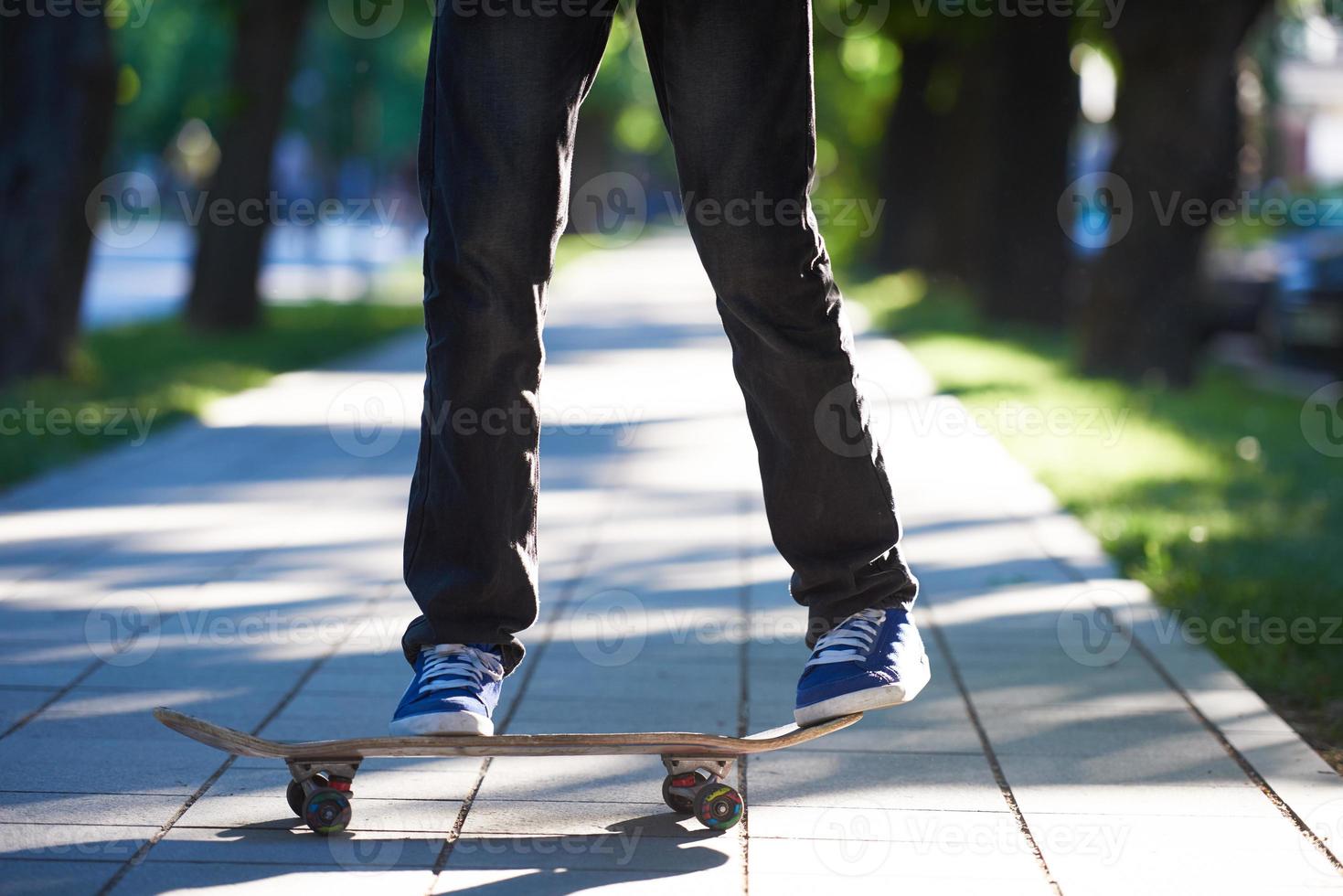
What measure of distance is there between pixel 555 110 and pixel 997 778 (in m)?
1.57

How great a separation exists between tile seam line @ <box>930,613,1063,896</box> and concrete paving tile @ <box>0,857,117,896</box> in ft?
4.85

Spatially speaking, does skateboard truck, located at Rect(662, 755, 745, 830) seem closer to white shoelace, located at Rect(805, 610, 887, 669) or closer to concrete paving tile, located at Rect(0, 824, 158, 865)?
white shoelace, located at Rect(805, 610, 887, 669)

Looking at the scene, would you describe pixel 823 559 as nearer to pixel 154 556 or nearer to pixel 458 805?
pixel 458 805

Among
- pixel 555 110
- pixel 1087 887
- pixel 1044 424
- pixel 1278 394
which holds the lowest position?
pixel 1087 887

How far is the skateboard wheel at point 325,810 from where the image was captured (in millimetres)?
2686

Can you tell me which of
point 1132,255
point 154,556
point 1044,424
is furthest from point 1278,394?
point 154,556

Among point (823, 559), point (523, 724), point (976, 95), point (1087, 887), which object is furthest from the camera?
point (976, 95)

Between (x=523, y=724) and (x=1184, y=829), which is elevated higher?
(x=523, y=724)

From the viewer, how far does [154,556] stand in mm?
5375

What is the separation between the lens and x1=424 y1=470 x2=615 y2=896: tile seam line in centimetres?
264

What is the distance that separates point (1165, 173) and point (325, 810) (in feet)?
34.5

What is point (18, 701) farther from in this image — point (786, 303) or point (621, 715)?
point (786, 303)

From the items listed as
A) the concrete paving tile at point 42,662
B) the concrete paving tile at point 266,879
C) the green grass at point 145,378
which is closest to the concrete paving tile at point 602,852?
the concrete paving tile at point 266,879

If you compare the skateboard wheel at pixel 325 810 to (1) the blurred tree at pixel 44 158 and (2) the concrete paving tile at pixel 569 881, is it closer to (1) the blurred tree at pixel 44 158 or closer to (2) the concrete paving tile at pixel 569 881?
(2) the concrete paving tile at pixel 569 881
